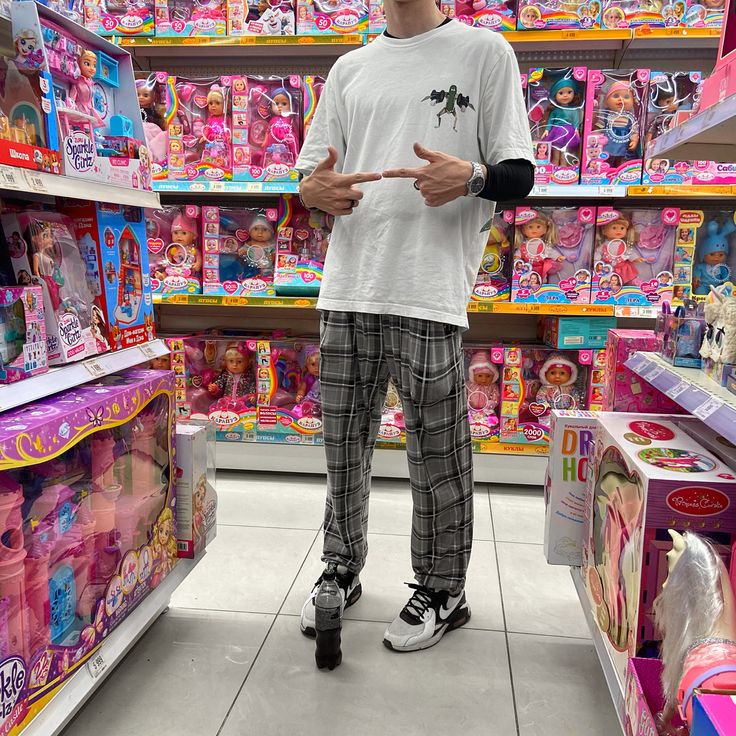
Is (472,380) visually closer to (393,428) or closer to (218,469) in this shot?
(393,428)

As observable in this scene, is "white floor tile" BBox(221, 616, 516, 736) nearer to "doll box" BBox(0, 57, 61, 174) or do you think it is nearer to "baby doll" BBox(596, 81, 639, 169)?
"doll box" BBox(0, 57, 61, 174)

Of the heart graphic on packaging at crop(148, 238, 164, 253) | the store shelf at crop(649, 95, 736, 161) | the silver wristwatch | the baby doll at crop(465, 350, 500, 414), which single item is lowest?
the baby doll at crop(465, 350, 500, 414)

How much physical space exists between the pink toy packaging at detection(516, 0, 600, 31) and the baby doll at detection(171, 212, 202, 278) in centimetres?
155

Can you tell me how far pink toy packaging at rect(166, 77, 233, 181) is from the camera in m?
2.67

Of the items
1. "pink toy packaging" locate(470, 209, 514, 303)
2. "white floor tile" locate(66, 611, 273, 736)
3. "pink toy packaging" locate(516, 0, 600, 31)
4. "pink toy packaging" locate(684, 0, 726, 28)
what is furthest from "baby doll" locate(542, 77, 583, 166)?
"white floor tile" locate(66, 611, 273, 736)

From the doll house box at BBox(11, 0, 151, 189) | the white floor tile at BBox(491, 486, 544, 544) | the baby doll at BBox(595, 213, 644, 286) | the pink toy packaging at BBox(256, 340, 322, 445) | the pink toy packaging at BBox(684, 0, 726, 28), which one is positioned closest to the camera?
the doll house box at BBox(11, 0, 151, 189)

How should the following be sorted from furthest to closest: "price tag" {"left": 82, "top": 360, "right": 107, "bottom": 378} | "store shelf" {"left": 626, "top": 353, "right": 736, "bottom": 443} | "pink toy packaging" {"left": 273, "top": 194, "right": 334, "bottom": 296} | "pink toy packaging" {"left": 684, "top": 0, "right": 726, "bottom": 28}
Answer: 1. "pink toy packaging" {"left": 273, "top": 194, "right": 334, "bottom": 296}
2. "pink toy packaging" {"left": 684, "top": 0, "right": 726, "bottom": 28}
3. "price tag" {"left": 82, "top": 360, "right": 107, "bottom": 378}
4. "store shelf" {"left": 626, "top": 353, "right": 736, "bottom": 443}

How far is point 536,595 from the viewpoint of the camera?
6.22ft

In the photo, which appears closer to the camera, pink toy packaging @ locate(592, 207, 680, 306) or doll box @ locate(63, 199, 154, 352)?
doll box @ locate(63, 199, 154, 352)

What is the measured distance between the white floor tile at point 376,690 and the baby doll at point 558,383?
1.28 metres

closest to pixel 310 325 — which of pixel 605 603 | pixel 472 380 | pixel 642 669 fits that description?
pixel 472 380

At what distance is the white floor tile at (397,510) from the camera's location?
92.8 inches

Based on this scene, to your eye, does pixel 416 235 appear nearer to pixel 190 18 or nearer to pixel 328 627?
pixel 328 627

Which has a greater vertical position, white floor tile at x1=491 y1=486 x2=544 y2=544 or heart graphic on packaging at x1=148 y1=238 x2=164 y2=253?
heart graphic on packaging at x1=148 y1=238 x2=164 y2=253
